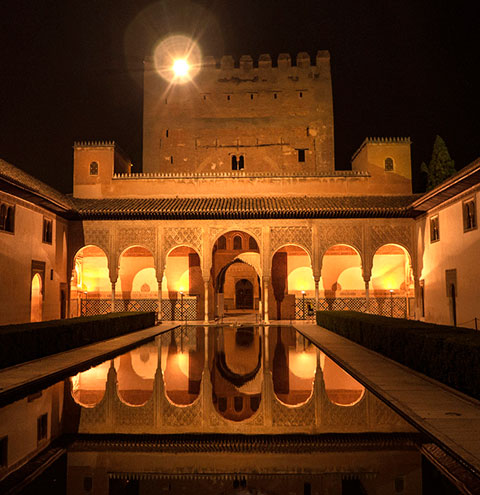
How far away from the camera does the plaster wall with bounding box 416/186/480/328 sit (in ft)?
48.6

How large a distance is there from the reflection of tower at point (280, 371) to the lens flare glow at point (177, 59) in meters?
27.0

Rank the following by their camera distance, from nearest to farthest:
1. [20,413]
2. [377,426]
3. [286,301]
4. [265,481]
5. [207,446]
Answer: [265,481], [207,446], [377,426], [20,413], [286,301]

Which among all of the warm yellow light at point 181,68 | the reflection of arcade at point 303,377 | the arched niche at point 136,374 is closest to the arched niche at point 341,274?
the reflection of arcade at point 303,377

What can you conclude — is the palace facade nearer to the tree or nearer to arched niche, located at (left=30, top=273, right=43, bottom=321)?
arched niche, located at (left=30, top=273, right=43, bottom=321)

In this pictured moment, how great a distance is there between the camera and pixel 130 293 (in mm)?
23781

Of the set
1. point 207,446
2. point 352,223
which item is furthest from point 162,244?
point 207,446

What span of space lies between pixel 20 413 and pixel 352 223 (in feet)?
55.8

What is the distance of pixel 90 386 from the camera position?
24.7 feet

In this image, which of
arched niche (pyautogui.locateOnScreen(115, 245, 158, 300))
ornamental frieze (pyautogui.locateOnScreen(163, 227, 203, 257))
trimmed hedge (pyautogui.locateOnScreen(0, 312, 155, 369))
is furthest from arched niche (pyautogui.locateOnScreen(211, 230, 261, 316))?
trimmed hedge (pyautogui.locateOnScreen(0, 312, 155, 369))

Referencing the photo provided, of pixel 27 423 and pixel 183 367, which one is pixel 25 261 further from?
pixel 27 423

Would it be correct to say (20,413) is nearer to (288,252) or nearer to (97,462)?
(97,462)

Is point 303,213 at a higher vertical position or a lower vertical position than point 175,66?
lower

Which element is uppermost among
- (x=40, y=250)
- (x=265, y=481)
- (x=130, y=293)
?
(x=40, y=250)

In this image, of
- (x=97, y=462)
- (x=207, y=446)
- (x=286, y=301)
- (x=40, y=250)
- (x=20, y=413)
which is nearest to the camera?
(x=97, y=462)
